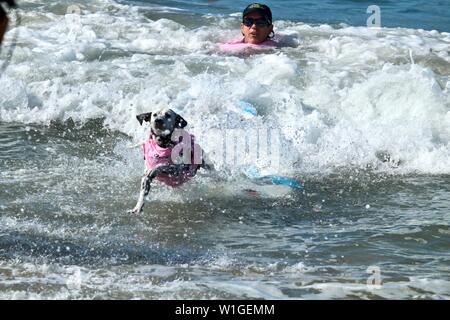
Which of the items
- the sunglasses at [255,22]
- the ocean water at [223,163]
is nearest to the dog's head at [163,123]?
the ocean water at [223,163]

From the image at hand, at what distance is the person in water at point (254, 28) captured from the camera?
12.6 metres

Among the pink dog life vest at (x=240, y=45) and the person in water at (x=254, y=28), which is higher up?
the person in water at (x=254, y=28)

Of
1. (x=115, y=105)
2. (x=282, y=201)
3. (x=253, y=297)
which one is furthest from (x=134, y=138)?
(x=253, y=297)

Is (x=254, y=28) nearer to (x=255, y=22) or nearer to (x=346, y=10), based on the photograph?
(x=255, y=22)

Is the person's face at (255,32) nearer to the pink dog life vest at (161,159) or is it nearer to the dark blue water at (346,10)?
the dark blue water at (346,10)

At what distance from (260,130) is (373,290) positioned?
13.1 feet

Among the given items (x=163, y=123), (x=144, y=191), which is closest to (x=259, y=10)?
(x=163, y=123)

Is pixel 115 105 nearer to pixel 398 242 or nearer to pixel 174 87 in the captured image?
pixel 174 87

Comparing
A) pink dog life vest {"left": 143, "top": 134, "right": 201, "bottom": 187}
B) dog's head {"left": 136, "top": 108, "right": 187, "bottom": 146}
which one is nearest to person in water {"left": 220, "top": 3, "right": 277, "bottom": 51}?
pink dog life vest {"left": 143, "top": 134, "right": 201, "bottom": 187}

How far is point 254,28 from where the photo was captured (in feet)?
41.7

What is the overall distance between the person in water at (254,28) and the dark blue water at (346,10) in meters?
2.70

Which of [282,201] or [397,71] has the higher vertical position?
[397,71]

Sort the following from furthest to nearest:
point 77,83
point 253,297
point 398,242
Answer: point 77,83 → point 398,242 → point 253,297
